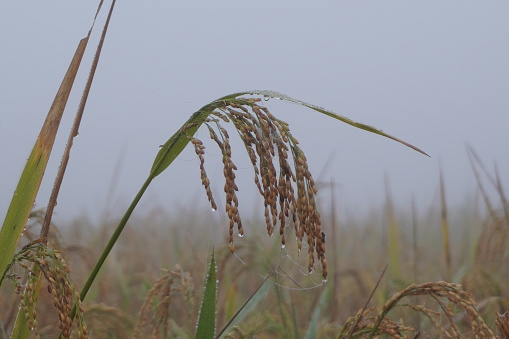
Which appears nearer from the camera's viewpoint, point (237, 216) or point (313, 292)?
point (237, 216)

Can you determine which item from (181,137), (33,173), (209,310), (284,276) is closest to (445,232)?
(284,276)

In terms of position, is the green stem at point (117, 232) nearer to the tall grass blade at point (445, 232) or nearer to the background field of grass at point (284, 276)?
the background field of grass at point (284, 276)

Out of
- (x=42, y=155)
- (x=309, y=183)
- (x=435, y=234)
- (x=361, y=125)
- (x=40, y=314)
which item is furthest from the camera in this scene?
(x=435, y=234)

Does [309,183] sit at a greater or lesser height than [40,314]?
greater

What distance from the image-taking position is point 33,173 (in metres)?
1.40

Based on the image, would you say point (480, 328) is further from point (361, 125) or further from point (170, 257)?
point (170, 257)

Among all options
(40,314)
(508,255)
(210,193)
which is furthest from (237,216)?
(508,255)

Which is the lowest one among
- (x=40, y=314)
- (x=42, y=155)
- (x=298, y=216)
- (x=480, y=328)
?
(x=40, y=314)

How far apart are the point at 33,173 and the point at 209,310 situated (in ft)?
1.38

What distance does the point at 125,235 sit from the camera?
623 cm

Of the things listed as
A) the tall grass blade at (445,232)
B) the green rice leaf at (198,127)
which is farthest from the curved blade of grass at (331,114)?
the tall grass blade at (445,232)

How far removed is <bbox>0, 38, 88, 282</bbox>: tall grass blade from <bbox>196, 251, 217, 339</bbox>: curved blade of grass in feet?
1.18

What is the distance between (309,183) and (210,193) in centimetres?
16

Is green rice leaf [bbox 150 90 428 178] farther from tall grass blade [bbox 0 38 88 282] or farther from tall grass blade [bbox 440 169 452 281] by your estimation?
tall grass blade [bbox 440 169 452 281]
